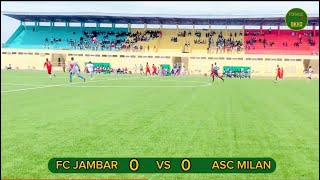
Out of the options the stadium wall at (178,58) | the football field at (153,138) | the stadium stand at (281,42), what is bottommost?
the stadium wall at (178,58)

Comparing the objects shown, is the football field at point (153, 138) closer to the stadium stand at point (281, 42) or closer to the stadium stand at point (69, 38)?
the stadium stand at point (281, 42)

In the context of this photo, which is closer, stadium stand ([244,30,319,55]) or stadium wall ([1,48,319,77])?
stadium wall ([1,48,319,77])

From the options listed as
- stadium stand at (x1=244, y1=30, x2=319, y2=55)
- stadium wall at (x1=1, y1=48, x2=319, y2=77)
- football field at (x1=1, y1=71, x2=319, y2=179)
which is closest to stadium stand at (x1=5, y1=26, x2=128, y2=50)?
stadium wall at (x1=1, y1=48, x2=319, y2=77)

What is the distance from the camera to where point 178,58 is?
61875mm

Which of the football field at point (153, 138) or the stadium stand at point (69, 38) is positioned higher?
the stadium stand at point (69, 38)

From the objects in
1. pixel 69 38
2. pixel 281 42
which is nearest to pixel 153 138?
pixel 281 42

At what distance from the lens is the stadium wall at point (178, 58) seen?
5803 centimetres

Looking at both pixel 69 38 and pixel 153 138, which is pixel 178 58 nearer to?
pixel 69 38

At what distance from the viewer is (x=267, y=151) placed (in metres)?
6.77

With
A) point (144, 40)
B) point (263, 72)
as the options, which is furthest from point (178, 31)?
point (263, 72)

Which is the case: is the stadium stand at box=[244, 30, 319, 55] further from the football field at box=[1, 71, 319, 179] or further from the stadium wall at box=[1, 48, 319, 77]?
the football field at box=[1, 71, 319, 179]

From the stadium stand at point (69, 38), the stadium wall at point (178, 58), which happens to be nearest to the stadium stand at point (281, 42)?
the stadium wall at point (178, 58)

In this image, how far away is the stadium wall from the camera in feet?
190

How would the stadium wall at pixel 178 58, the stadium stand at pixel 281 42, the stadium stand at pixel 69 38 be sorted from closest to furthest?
the stadium wall at pixel 178 58, the stadium stand at pixel 281 42, the stadium stand at pixel 69 38
